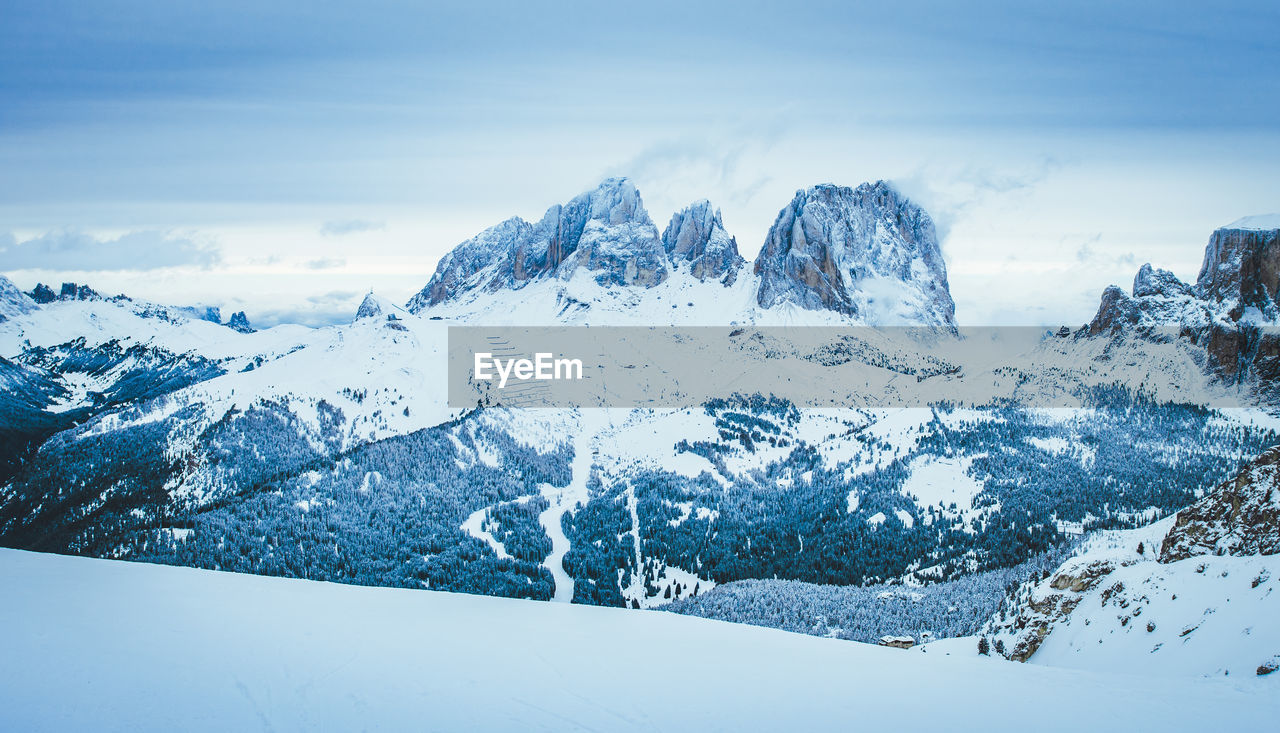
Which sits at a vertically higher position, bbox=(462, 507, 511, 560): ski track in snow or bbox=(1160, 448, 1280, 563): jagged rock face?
bbox=(1160, 448, 1280, 563): jagged rock face

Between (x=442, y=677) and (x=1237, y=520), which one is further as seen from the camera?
(x=1237, y=520)

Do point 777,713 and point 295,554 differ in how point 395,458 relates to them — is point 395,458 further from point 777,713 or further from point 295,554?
point 777,713

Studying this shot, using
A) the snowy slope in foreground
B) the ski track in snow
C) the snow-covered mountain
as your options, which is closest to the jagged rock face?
the snow-covered mountain

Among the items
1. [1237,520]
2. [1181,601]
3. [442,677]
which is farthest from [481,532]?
[442,677]

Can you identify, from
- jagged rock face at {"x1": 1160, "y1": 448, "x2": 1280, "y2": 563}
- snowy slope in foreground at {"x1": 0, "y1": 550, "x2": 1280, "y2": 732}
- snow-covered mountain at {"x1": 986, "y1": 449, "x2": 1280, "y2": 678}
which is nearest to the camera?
snowy slope in foreground at {"x1": 0, "y1": 550, "x2": 1280, "y2": 732}

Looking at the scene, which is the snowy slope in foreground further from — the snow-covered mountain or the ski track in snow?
the ski track in snow

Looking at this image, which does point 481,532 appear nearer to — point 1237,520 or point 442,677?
point 1237,520
